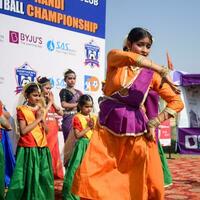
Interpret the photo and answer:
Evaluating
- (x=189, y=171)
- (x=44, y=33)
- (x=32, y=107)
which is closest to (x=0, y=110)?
(x=32, y=107)

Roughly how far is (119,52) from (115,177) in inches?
31.9

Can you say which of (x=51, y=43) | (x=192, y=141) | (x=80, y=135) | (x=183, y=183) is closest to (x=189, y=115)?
(x=192, y=141)

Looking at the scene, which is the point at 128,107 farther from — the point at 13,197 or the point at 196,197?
the point at 196,197

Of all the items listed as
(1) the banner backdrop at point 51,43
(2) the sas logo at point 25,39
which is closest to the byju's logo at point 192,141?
(1) the banner backdrop at point 51,43

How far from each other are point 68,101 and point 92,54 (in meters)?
1.35

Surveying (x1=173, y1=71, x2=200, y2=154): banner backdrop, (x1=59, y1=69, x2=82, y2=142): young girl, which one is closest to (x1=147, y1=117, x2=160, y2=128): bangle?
(x1=59, y1=69, x2=82, y2=142): young girl

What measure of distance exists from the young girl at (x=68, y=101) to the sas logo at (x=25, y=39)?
586mm

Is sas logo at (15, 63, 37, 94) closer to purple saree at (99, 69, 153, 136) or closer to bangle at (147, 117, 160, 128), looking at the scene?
purple saree at (99, 69, 153, 136)

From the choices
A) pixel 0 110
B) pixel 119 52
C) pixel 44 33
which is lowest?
pixel 0 110

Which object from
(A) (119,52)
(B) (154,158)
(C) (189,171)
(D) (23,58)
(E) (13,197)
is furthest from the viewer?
(C) (189,171)

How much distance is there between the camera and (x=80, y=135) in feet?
16.7

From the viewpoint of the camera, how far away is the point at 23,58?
5.95m

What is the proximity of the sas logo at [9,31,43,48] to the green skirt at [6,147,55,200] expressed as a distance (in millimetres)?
1825

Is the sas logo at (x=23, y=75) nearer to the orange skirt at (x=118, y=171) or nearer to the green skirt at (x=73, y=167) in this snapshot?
the green skirt at (x=73, y=167)
